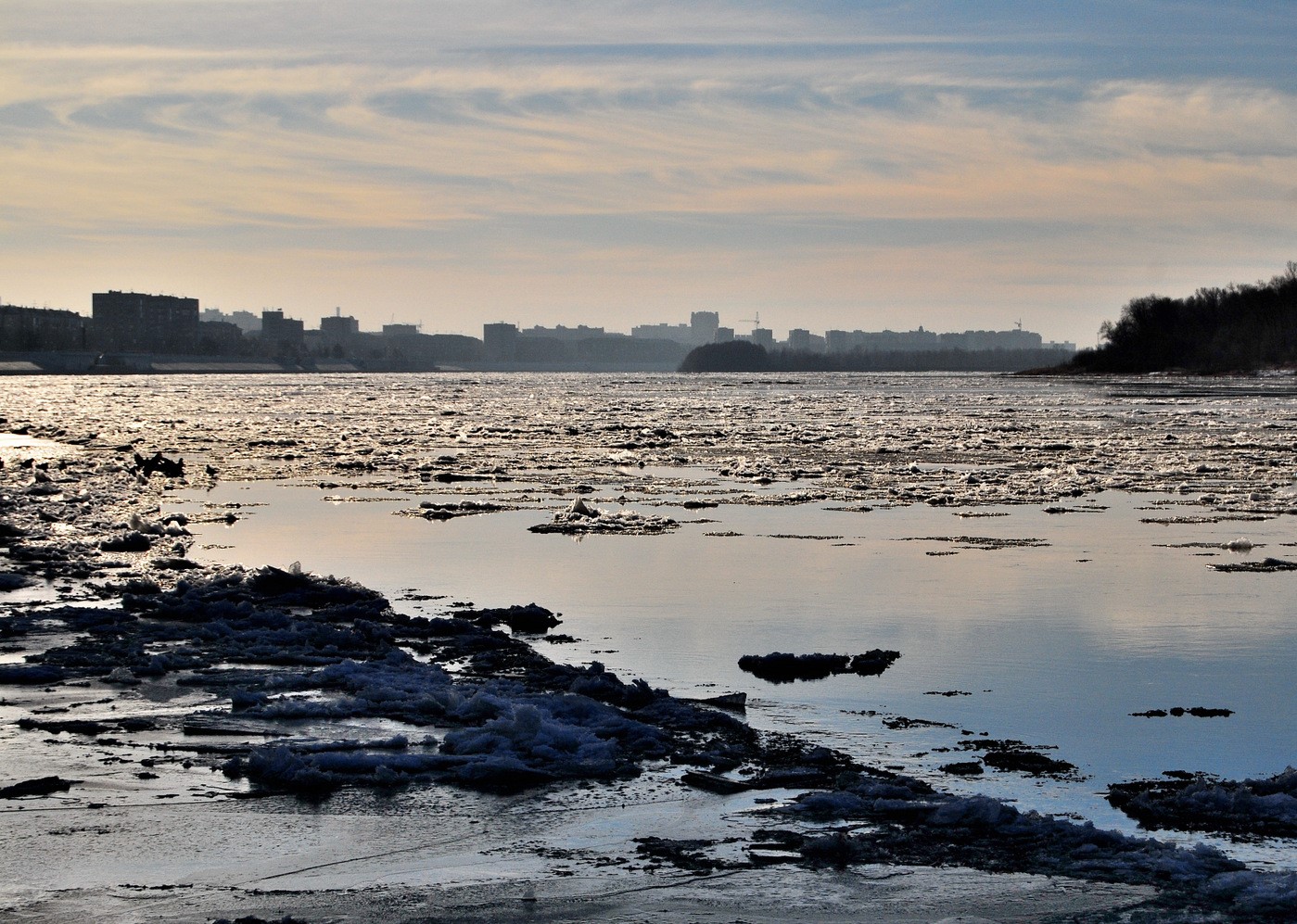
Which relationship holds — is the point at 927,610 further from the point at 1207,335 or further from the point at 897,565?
the point at 1207,335

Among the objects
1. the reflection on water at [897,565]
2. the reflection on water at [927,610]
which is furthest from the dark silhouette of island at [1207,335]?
the reflection on water at [927,610]

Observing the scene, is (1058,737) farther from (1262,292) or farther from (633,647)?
(1262,292)

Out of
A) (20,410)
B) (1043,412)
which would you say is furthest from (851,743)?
(20,410)

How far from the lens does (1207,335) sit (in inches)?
6181

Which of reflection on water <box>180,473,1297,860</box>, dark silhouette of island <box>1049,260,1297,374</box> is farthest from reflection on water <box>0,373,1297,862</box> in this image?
dark silhouette of island <box>1049,260,1297,374</box>

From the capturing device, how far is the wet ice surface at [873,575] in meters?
8.19

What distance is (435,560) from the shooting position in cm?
1597

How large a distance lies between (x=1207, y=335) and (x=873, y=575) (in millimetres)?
155419

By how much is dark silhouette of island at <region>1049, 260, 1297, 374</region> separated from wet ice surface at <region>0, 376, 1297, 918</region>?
373ft

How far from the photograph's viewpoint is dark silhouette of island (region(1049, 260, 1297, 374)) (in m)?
141

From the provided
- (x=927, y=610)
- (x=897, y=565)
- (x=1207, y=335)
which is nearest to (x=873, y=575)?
(x=897, y=565)

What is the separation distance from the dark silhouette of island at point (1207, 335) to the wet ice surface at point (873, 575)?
114 m

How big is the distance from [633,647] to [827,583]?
11.2ft

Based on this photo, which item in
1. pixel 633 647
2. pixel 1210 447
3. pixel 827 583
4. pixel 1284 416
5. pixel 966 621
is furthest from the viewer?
pixel 1284 416
